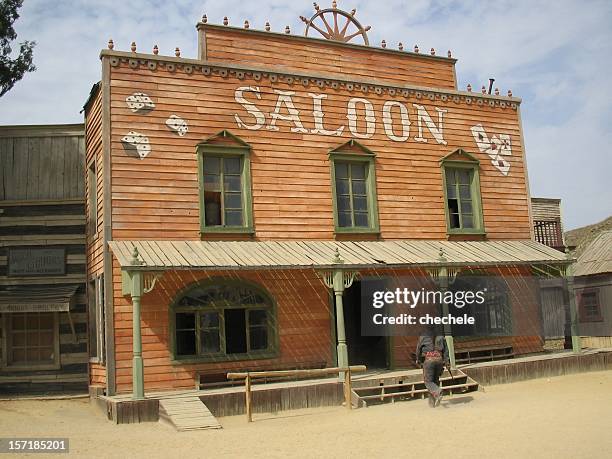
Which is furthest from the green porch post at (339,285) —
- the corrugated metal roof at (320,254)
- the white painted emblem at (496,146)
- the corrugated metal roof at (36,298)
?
the white painted emblem at (496,146)

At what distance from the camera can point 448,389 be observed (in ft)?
43.3

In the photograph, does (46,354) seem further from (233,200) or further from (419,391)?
(419,391)

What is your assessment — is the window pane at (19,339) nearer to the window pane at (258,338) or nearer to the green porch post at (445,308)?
the window pane at (258,338)

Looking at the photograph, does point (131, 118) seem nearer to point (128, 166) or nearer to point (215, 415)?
point (128, 166)

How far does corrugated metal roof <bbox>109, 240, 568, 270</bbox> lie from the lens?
12562 millimetres

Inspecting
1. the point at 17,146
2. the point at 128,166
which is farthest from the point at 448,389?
the point at 17,146

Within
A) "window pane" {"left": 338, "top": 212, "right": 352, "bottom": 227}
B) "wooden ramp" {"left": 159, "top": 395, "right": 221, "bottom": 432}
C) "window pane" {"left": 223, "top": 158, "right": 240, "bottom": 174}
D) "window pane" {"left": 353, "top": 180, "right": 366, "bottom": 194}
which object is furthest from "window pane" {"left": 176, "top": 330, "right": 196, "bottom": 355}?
"window pane" {"left": 353, "top": 180, "right": 366, "bottom": 194}

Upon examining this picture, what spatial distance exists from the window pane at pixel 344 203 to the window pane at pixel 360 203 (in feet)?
0.52

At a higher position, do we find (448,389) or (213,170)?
(213,170)

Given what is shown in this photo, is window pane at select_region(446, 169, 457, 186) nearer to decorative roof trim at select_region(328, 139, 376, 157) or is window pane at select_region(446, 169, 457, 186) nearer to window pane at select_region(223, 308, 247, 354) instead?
decorative roof trim at select_region(328, 139, 376, 157)

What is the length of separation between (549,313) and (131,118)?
19816 millimetres

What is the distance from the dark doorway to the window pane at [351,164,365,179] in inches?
100

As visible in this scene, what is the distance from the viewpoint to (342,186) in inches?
615

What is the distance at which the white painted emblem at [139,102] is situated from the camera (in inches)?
543
